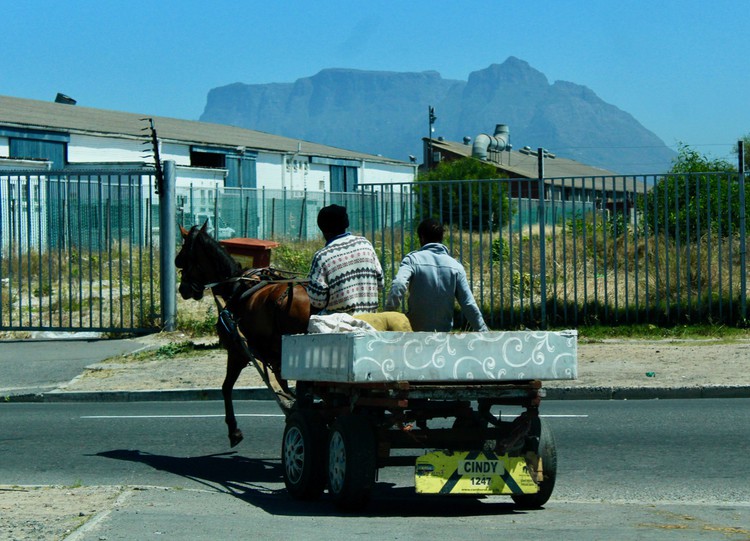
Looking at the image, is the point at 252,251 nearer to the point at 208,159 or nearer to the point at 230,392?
the point at 230,392

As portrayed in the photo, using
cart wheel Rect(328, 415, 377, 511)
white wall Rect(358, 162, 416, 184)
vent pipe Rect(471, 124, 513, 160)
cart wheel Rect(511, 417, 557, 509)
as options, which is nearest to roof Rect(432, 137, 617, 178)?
vent pipe Rect(471, 124, 513, 160)

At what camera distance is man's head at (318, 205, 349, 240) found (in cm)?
895

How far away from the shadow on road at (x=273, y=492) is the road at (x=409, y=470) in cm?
1

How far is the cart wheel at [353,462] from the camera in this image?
7.43m

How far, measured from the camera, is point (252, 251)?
48.5 ft

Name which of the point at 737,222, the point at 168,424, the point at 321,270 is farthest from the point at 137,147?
the point at 321,270

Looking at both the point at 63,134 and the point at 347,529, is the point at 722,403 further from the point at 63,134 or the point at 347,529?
the point at 63,134

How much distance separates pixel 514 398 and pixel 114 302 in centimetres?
1429

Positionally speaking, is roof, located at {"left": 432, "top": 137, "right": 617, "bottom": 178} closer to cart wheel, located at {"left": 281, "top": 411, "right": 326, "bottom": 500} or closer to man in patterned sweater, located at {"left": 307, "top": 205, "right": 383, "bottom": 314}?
man in patterned sweater, located at {"left": 307, "top": 205, "right": 383, "bottom": 314}

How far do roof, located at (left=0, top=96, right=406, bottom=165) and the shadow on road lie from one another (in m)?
28.1

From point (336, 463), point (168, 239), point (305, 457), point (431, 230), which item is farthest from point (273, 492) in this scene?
point (168, 239)

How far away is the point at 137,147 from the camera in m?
44.5

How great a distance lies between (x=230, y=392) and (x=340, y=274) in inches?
83.7

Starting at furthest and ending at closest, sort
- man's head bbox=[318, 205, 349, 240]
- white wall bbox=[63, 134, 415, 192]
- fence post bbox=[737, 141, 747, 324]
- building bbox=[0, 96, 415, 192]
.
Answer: white wall bbox=[63, 134, 415, 192] → building bbox=[0, 96, 415, 192] → fence post bbox=[737, 141, 747, 324] → man's head bbox=[318, 205, 349, 240]
